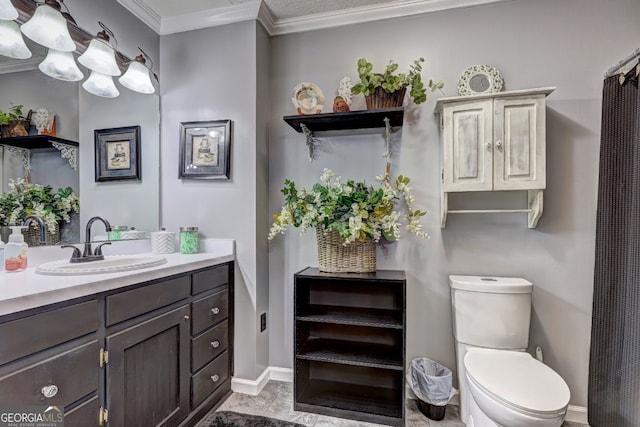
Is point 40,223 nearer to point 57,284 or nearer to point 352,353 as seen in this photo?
point 57,284

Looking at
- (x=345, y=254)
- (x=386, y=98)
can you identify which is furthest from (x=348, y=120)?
(x=345, y=254)

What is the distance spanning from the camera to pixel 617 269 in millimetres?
1581

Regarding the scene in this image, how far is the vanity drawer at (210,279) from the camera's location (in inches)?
67.4

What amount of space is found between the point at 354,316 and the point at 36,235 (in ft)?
5.50

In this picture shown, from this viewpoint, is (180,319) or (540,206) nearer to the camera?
(180,319)

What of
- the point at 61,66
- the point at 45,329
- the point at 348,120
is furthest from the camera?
the point at 348,120

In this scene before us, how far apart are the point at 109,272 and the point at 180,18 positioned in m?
1.80

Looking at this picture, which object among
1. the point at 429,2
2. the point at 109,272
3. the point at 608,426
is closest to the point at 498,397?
the point at 608,426

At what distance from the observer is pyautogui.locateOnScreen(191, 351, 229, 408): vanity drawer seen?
168 centimetres

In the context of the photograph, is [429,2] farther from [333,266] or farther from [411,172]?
[333,266]

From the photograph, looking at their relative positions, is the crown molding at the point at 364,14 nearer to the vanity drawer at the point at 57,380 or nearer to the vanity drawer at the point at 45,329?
the vanity drawer at the point at 45,329

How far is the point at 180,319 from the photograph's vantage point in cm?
158

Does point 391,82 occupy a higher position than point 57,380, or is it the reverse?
point 391,82

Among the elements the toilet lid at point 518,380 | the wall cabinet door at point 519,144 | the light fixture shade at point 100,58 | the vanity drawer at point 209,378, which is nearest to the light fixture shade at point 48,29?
the light fixture shade at point 100,58
